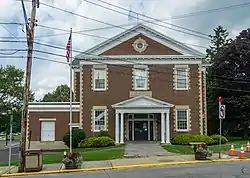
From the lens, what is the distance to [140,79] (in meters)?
37.4

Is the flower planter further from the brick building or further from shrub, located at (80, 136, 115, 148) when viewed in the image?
the brick building

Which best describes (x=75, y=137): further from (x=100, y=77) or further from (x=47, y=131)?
(x=100, y=77)

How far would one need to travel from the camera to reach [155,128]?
37.9 meters

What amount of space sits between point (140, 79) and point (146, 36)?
4.26 m

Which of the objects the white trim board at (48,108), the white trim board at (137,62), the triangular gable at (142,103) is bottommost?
the white trim board at (48,108)

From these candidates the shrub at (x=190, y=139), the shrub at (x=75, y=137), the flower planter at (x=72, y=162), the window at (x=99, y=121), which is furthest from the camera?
the window at (x=99, y=121)

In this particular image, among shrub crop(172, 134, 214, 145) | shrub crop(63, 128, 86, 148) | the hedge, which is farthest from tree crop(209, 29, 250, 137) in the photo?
shrub crop(63, 128, 86, 148)

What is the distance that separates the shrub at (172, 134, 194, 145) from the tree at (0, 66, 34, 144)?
4511cm

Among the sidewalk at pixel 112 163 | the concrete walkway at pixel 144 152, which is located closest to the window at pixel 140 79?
the concrete walkway at pixel 144 152

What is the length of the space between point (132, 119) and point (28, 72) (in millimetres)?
19990

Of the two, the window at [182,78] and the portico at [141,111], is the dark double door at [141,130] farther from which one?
the window at [182,78]

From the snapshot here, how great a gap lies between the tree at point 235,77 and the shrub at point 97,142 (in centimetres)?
1663

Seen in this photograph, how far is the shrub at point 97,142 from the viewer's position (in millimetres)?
33947

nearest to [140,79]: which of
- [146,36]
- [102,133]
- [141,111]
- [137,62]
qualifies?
[137,62]
